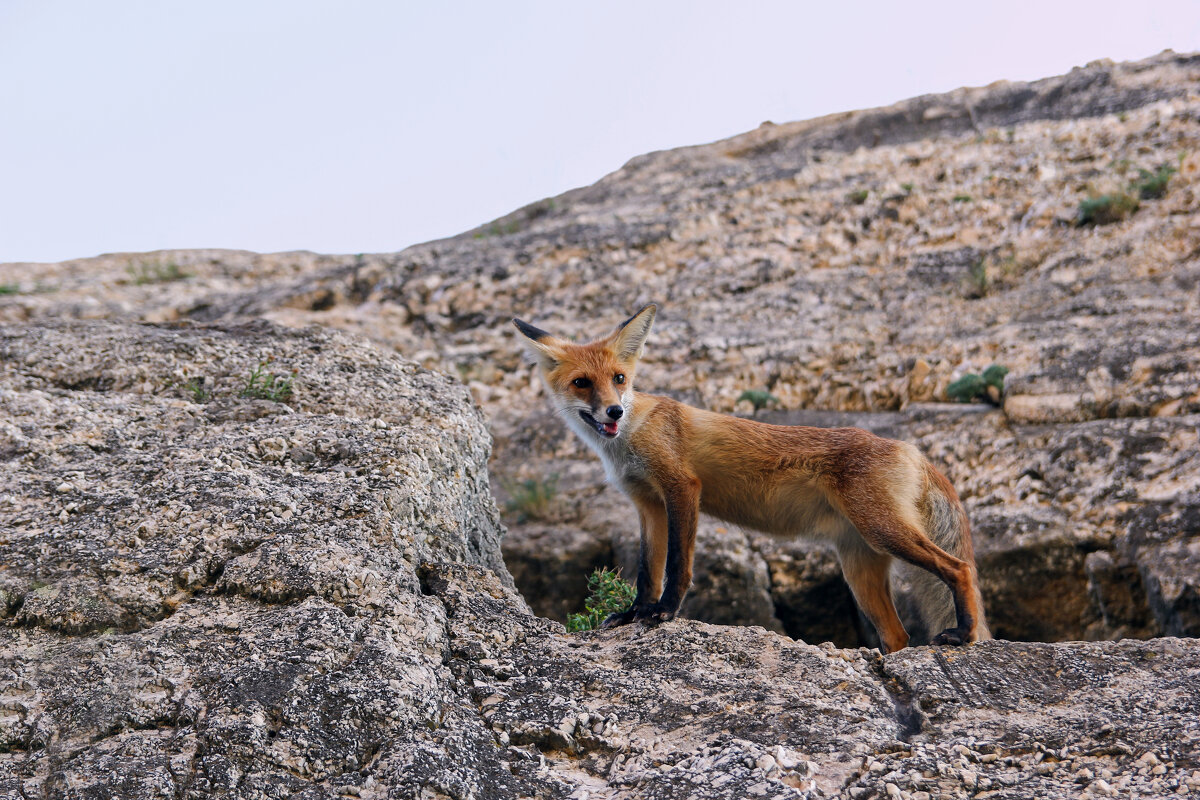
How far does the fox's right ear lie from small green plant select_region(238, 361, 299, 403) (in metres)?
1.51

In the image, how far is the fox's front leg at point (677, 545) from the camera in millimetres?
4499

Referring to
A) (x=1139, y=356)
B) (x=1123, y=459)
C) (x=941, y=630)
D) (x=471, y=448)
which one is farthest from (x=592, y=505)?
(x=1139, y=356)

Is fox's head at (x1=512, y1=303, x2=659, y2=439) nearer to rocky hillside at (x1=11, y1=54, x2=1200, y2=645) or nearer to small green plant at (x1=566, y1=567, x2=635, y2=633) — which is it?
small green plant at (x1=566, y1=567, x2=635, y2=633)

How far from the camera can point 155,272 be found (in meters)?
14.4

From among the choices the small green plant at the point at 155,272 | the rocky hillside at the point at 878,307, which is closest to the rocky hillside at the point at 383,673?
the rocky hillside at the point at 878,307

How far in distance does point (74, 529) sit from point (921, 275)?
9766 mm

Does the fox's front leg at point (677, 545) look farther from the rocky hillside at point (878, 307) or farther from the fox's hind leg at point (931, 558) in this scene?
the rocky hillside at point (878, 307)

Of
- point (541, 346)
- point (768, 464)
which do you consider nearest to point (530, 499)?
point (541, 346)

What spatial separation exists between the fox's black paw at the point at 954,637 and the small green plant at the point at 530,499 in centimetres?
439

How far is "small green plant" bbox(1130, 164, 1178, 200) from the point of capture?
10.2 metres

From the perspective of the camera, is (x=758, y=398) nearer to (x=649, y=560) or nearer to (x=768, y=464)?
(x=768, y=464)

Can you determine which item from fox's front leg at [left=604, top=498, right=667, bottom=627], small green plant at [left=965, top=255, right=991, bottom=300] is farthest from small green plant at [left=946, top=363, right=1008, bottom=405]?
fox's front leg at [left=604, top=498, right=667, bottom=627]

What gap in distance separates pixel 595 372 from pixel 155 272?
12066 mm

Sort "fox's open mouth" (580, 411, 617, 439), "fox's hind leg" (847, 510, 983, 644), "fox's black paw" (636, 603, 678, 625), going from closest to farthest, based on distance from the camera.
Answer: "fox's black paw" (636, 603, 678, 625), "fox's hind leg" (847, 510, 983, 644), "fox's open mouth" (580, 411, 617, 439)
